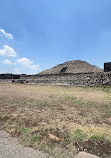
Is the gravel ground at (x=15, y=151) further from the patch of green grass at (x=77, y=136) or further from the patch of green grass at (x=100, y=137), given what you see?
the patch of green grass at (x=100, y=137)

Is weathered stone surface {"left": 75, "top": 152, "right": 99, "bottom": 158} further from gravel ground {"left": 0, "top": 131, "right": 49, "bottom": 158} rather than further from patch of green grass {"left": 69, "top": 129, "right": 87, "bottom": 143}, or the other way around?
gravel ground {"left": 0, "top": 131, "right": 49, "bottom": 158}

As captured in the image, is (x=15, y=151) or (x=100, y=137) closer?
(x=15, y=151)

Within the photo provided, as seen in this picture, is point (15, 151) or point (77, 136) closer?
point (15, 151)

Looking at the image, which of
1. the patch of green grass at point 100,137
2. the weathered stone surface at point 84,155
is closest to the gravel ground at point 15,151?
the weathered stone surface at point 84,155

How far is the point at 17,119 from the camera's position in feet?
11.1

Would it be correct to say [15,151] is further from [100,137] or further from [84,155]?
[100,137]

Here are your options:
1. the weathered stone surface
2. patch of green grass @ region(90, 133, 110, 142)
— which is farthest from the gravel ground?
patch of green grass @ region(90, 133, 110, 142)

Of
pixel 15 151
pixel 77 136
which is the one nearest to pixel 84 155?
pixel 77 136

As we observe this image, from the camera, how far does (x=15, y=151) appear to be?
1.93m

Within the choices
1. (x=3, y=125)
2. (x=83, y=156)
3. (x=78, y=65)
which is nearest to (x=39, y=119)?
(x=3, y=125)

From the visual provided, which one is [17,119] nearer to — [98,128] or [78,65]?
[98,128]

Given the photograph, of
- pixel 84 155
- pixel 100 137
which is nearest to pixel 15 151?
pixel 84 155

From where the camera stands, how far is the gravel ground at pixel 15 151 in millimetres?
1813

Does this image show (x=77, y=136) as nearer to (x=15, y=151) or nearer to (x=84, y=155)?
(x=84, y=155)
